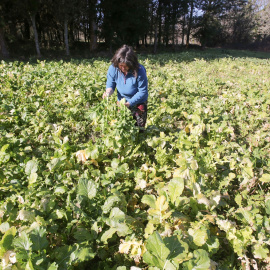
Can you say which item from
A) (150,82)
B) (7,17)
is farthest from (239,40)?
(150,82)

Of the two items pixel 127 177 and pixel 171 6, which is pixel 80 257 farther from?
pixel 171 6

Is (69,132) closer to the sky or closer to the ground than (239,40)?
closer to the ground

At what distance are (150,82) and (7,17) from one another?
601 inches

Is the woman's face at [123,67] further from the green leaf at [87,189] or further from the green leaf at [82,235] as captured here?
→ the green leaf at [82,235]

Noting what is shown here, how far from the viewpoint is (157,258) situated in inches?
47.8

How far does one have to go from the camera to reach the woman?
2756mm

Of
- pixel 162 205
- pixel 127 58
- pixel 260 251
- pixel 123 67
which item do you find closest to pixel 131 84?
pixel 123 67

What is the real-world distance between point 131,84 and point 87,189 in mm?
1714

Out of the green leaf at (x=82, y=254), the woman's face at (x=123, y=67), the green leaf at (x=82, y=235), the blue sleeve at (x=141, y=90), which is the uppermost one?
the woman's face at (x=123, y=67)

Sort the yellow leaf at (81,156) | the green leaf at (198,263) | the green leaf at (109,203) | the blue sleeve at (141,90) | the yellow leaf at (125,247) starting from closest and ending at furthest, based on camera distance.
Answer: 1. the green leaf at (198,263)
2. the yellow leaf at (125,247)
3. the green leaf at (109,203)
4. the yellow leaf at (81,156)
5. the blue sleeve at (141,90)

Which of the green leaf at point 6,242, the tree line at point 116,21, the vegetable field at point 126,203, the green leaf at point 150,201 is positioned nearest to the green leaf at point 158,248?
the vegetable field at point 126,203

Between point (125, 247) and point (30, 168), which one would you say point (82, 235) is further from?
point (30, 168)

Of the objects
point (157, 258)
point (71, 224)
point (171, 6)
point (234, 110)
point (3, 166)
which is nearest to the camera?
point (157, 258)

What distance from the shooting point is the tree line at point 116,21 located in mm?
15117
